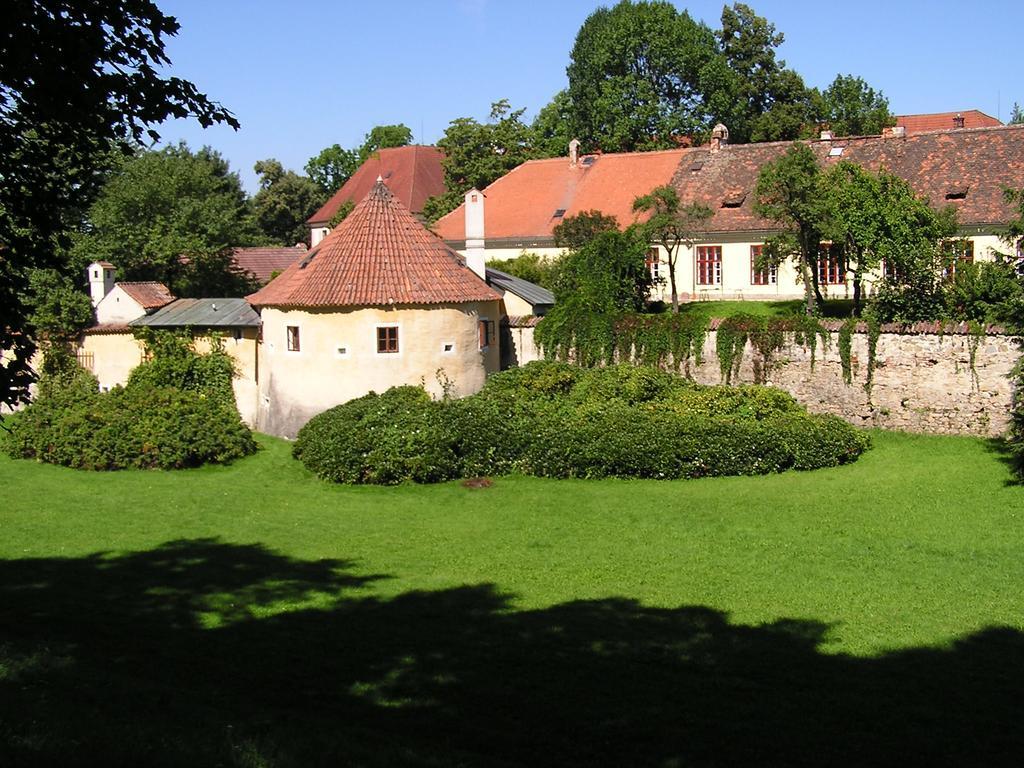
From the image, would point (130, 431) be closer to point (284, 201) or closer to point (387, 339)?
point (387, 339)

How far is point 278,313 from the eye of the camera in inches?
1123

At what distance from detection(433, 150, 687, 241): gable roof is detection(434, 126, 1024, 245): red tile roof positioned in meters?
0.05

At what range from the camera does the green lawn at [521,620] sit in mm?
9289

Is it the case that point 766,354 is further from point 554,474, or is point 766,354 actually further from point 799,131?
point 799,131

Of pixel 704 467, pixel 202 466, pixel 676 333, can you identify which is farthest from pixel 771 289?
pixel 202 466

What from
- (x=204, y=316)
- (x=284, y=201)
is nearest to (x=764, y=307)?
(x=204, y=316)

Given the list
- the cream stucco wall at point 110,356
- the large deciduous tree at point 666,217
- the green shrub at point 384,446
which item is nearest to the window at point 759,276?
the large deciduous tree at point 666,217

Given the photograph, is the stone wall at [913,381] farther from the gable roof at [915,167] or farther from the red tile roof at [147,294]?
the red tile roof at [147,294]

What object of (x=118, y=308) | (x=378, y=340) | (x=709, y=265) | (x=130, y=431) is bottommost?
(x=130, y=431)

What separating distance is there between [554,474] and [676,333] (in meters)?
6.35

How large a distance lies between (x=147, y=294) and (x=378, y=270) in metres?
8.86

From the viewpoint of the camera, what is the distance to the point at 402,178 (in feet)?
203

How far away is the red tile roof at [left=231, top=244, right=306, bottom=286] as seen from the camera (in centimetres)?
4762

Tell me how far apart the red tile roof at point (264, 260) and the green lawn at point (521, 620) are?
78.3ft
